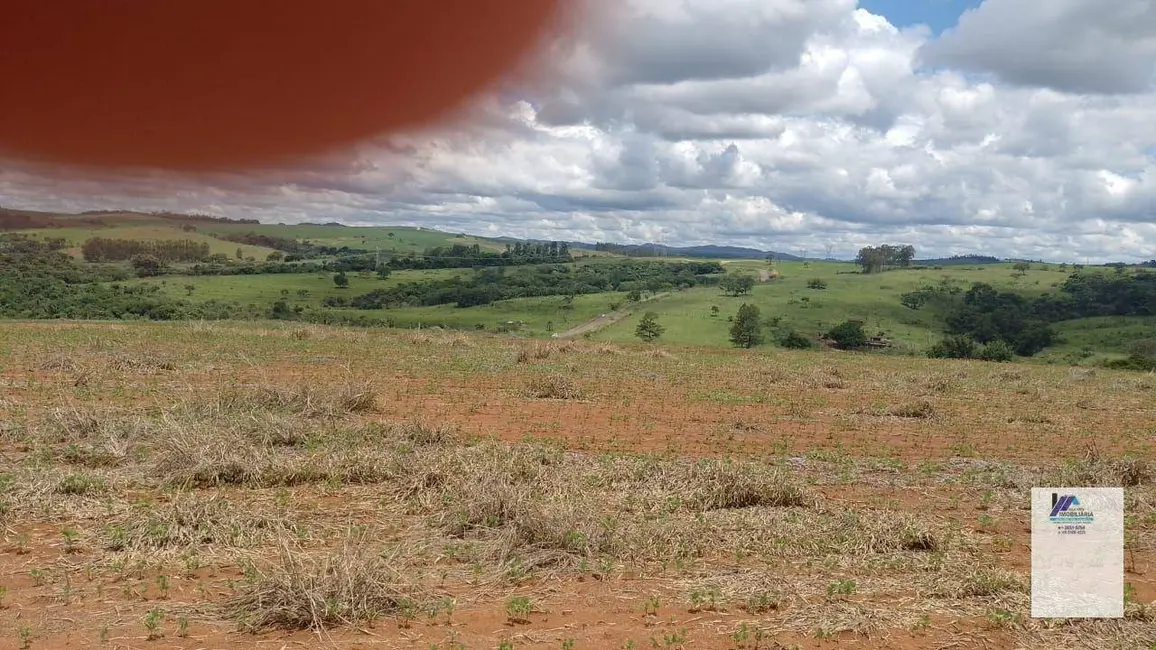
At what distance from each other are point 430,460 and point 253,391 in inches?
187

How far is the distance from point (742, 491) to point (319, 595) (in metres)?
4.39

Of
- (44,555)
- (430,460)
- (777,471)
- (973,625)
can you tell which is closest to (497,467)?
(430,460)

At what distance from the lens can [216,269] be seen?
64.5 meters

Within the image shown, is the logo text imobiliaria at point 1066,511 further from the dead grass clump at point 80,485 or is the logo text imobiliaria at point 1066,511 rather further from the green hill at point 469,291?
the green hill at point 469,291

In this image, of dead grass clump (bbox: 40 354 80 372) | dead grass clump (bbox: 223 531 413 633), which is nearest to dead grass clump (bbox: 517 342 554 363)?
dead grass clump (bbox: 40 354 80 372)

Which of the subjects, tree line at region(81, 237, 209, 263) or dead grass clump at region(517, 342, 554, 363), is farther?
tree line at region(81, 237, 209, 263)

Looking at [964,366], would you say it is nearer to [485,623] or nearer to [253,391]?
[253,391]

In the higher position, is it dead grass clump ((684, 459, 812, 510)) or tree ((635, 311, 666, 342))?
dead grass clump ((684, 459, 812, 510))

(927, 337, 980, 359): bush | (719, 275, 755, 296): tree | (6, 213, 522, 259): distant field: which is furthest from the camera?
(719, 275, 755, 296): tree

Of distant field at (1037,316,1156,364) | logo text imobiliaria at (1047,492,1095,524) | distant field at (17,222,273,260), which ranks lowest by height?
distant field at (1037,316,1156,364)

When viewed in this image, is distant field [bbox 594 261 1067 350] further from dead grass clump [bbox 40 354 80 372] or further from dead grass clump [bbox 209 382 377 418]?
dead grass clump [bbox 209 382 377 418]

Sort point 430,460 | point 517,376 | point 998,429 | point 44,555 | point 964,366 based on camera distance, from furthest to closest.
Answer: point 964,366
point 517,376
point 998,429
point 430,460
point 44,555

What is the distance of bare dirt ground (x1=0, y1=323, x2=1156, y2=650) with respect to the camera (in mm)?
4625

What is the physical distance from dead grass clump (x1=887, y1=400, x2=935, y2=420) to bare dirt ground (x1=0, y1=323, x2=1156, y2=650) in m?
0.05
